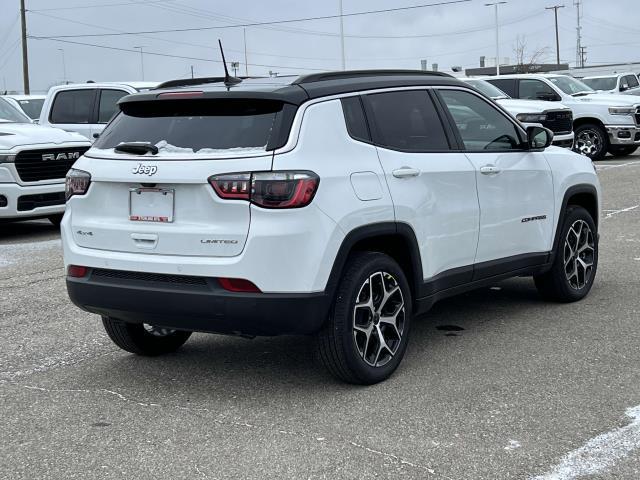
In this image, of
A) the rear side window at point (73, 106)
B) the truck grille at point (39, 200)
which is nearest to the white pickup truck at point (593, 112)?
the rear side window at point (73, 106)

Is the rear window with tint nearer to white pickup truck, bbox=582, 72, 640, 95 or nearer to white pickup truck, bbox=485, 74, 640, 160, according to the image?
white pickup truck, bbox=485, 74, 640, 160

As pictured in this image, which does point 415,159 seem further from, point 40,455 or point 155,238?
point 40,455

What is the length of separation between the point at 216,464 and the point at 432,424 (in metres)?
1.11

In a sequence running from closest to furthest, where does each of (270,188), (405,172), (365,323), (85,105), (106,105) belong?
(270,188) → (365,323) → (405,172) → (106,105) → (85,105)

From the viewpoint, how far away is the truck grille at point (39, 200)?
11.9 m

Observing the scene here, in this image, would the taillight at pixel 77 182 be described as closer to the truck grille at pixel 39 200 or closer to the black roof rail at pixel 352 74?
the black roof rail at pixel 352 74

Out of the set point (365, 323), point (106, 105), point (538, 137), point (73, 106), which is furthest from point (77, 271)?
point (73, 106)

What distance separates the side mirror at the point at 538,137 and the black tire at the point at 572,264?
2.25 ft

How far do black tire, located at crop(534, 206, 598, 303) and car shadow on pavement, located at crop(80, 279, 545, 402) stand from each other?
A: 206 millimetres

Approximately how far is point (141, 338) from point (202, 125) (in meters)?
1.61

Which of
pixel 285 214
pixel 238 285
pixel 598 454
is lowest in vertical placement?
pixel 598 454

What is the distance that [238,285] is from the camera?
4812mm

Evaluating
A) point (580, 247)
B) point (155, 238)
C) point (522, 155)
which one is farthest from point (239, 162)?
point (580, 247)

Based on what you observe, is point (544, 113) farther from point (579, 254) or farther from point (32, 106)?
point (579, 254)
